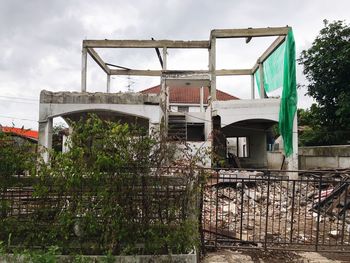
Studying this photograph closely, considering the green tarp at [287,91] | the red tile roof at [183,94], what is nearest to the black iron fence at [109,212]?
the green tarp at [287,91]

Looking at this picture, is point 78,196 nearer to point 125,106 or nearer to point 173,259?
point 173,259

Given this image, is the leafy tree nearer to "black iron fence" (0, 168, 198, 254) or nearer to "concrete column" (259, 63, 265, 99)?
"concrete column" (259, 63, 265, 99)

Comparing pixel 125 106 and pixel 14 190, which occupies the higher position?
pixel 125 106

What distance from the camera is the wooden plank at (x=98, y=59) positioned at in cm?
1844

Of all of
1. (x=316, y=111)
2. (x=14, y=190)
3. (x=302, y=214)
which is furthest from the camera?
(x=316, y=111)

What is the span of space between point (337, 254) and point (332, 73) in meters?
15.6

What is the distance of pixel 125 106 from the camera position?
13602 mm

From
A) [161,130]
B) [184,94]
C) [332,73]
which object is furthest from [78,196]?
[184,94]

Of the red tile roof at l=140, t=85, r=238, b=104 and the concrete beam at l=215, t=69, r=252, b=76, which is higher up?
the red tile roof at l=140, t=85, r=238, b=104

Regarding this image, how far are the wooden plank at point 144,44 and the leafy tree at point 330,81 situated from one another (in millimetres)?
6857

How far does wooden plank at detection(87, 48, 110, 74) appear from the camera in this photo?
18.4 metres

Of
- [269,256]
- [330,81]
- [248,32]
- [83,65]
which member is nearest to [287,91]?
[248,32]

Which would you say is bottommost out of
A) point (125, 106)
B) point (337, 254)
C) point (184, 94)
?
point (337, 254)

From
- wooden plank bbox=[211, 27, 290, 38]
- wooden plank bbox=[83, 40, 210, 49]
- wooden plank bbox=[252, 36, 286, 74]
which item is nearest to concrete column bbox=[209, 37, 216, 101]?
wooden plank bbox=[211, 27, 290, 38]
